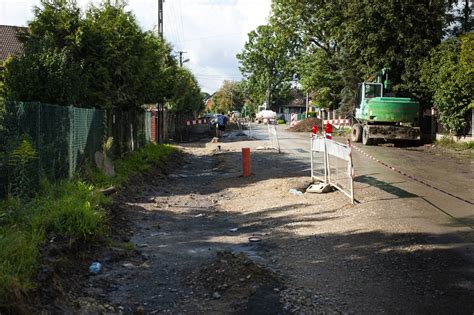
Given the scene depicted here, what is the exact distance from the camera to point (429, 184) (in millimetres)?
12148

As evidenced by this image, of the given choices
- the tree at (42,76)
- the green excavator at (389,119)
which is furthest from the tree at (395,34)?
the tree at (42,76)

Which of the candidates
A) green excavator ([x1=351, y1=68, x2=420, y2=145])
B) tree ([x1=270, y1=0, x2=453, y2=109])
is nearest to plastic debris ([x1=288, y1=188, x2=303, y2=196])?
green excavator ([x1=351, y1=68, x2=420, y2=145])

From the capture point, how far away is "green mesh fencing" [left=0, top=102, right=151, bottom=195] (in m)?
8.15

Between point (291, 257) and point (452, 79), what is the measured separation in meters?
19.6

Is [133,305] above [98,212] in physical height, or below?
below

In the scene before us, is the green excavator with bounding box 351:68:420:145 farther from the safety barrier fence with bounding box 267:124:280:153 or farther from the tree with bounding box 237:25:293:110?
the tree with bounding box 237:25:293:110

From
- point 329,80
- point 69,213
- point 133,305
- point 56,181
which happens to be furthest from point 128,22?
point 329,80

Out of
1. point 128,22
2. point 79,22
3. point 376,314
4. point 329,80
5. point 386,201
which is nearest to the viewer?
point 376,314

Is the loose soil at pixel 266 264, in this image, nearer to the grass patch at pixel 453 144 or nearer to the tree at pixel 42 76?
the tree at pixel 42 76

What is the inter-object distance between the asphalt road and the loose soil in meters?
0.55

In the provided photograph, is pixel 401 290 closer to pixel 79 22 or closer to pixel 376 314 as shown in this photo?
pixel 376 314

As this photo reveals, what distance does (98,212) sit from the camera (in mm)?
8367

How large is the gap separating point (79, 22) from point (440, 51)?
61.7ft

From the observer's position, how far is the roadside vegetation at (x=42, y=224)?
5.12 metres
